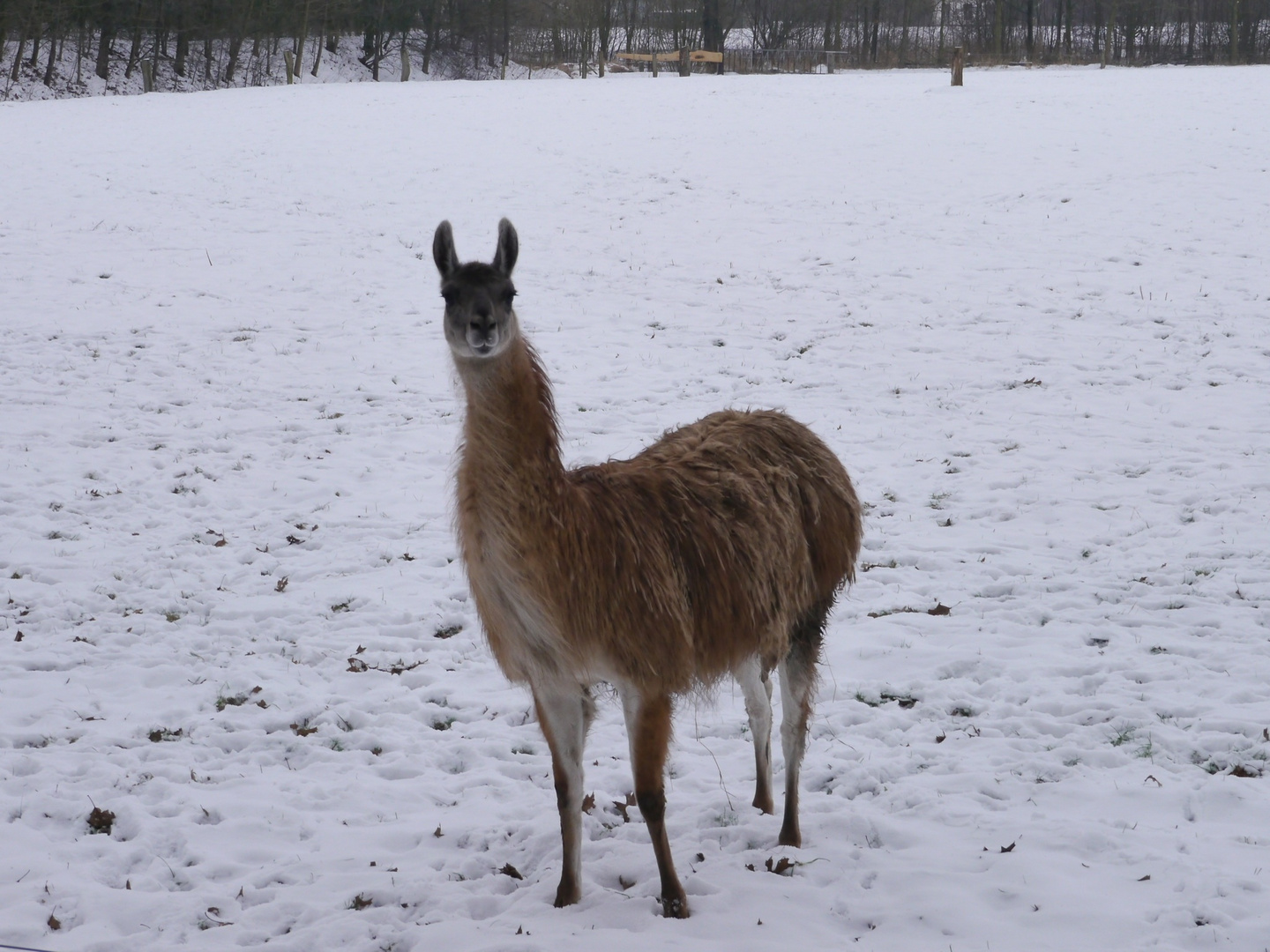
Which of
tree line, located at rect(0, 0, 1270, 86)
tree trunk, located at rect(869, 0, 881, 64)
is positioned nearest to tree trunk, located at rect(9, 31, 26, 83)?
tree line, located at rect(0, 0, 1270, 86)

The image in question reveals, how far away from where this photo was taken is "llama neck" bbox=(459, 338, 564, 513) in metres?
3.36

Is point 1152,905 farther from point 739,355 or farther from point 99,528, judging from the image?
point 739,355

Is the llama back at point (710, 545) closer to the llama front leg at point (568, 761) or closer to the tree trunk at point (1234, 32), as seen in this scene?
the llama front leg at point (568, 761)

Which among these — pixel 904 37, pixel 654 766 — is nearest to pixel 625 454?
pixel 654 766

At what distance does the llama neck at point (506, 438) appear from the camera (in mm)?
3363

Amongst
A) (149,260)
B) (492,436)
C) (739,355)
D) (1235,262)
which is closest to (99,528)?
(492,436)

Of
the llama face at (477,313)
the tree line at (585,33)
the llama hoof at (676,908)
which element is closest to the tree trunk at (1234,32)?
the tree line at (585,33)

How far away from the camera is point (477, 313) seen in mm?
3338

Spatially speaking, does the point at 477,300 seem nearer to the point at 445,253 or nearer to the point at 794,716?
the point at 445,253

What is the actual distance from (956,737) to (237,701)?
3.61m

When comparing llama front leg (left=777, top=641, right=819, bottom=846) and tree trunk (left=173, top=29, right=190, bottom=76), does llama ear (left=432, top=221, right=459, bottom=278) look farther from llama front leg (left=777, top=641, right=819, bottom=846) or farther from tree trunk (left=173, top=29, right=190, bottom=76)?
tree trunk (left=173, top=29, right=190, bottom=76)

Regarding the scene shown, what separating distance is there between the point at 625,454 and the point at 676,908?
5268 mm

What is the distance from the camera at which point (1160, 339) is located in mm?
11023

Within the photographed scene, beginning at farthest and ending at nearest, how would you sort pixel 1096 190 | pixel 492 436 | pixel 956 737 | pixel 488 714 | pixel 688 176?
pixel 688 176, pixel 1096 190, pixel 488 714, pixel 956 737, pixel 492 436
